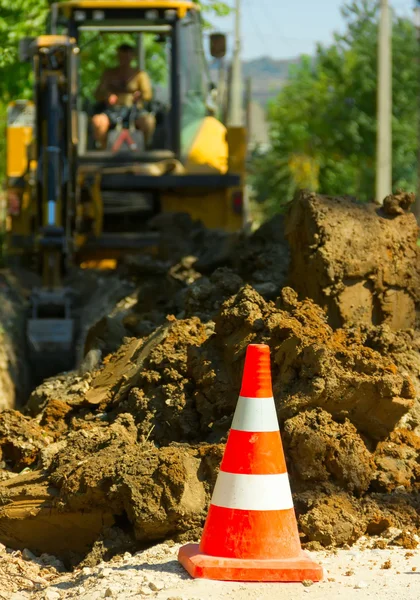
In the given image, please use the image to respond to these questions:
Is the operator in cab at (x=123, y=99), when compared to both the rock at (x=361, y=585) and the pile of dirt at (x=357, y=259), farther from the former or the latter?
the rock at (x=361, y=585)

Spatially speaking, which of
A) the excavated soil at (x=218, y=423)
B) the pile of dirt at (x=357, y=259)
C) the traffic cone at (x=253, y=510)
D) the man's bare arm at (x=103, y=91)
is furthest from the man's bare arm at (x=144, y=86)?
the traffic cone at (x=253, y=510)

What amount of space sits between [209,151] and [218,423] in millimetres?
7578

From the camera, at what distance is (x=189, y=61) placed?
44.7ft

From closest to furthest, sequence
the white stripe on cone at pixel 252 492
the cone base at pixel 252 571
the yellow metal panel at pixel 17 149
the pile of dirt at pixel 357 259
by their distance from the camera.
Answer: the cone base at pixel 252 571, the white stripe on cone at pixel 252 492, the pile of dirt at pixel 357 259, the yellow metal panel at pixel 17 149

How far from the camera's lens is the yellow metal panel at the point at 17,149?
13.8m

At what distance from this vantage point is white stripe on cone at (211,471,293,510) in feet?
16.6

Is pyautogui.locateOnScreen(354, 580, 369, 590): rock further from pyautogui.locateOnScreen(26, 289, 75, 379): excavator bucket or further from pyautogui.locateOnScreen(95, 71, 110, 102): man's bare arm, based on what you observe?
pyautogui.locateOnScreen(95, 71, 110, 102): man's bare arm

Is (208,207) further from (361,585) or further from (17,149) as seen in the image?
(361,585)

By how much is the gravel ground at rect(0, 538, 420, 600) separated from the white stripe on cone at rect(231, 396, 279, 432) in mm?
634

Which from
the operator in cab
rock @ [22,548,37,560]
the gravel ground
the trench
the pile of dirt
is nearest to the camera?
the gravel ground

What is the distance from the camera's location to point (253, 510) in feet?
16.6

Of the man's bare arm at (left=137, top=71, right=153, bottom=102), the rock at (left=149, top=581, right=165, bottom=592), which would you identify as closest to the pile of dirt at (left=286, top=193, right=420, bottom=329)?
the rock at (left=149, top=581, right=165, bottom=592)

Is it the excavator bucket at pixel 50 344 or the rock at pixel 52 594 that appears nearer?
the rock at pixel 52 594

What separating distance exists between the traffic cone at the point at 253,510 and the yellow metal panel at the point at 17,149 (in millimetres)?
8989
